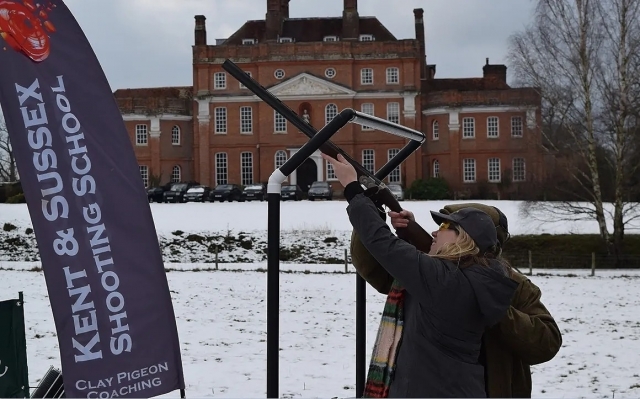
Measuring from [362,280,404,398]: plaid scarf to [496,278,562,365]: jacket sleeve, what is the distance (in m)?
0.47

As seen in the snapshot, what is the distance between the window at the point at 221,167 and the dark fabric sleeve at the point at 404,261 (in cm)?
5408

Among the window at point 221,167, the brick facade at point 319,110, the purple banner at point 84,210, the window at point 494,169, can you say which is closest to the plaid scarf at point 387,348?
the purple banner at point 84,210

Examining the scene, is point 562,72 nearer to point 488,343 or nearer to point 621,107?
point 621,107

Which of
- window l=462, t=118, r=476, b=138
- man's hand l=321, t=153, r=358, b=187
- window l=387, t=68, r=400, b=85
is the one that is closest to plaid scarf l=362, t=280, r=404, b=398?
man's hand l=321, t=153, r=358, b=187

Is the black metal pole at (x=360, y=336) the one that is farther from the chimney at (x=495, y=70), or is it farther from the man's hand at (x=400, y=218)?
the chimney at (x=495, y=70)

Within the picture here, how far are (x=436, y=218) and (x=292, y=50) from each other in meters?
53.2

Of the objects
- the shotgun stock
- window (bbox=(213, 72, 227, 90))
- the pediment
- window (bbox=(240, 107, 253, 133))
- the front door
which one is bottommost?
the shotgun stock

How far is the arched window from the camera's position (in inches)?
2293

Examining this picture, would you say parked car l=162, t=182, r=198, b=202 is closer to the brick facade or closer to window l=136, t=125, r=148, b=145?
the brick facade

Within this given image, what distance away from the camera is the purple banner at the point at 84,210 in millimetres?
4332

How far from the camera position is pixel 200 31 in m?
57.9

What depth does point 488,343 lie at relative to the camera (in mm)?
3588

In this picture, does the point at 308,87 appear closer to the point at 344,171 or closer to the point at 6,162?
the point at 6,162

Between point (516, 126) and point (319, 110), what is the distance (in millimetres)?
14545
